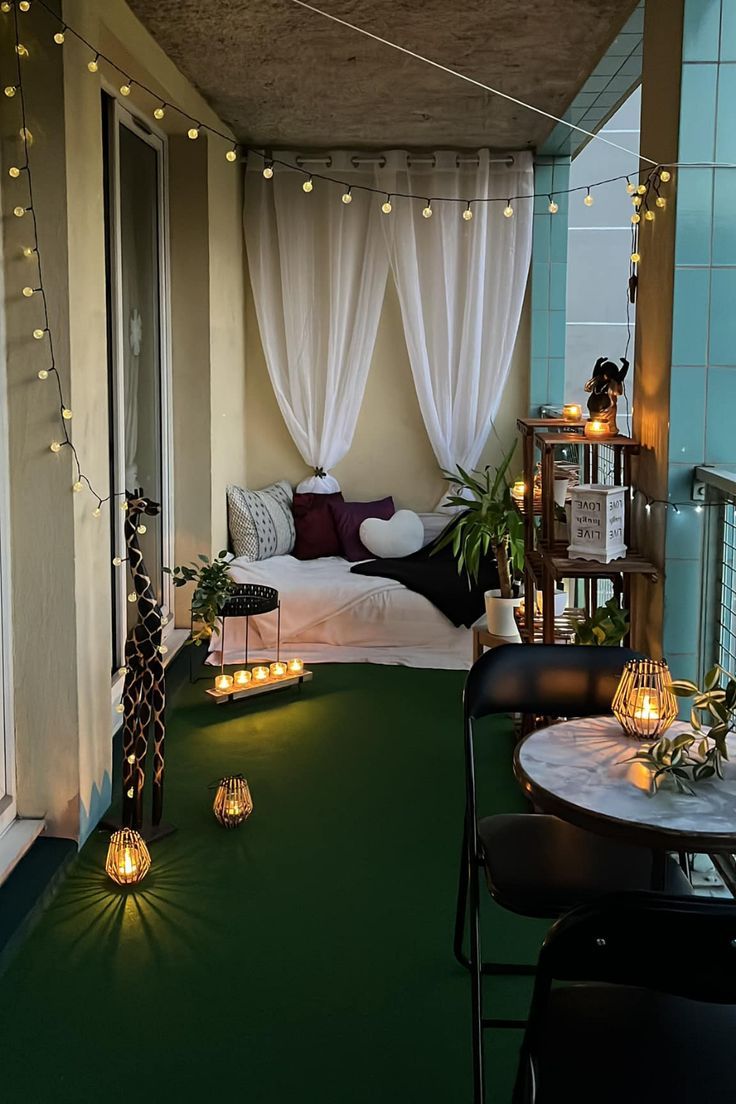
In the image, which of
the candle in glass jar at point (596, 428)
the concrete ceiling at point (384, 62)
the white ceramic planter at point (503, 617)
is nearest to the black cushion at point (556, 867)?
the candle in glass jar at point (596, 428)

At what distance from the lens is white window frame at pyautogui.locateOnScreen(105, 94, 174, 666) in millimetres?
4781

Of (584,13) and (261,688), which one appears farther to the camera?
(261,688)

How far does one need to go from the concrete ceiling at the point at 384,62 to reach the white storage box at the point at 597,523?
6.19ft

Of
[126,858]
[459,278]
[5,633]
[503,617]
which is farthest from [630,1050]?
[459,278]

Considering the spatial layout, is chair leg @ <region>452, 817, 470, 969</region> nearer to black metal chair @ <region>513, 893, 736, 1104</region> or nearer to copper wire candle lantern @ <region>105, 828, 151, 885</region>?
black metal chair @ <region>513, 893, 736, 1104</region>

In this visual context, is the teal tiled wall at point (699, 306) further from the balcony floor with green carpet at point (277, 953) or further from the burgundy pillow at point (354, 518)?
the burgundy pillow at point (354, 518)

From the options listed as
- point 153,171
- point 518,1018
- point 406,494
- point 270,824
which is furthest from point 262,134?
Result: point 518,1018

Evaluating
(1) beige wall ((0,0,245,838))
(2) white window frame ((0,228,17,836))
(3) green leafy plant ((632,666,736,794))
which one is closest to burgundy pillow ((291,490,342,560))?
(1) beige wall ((0,0,245,838))

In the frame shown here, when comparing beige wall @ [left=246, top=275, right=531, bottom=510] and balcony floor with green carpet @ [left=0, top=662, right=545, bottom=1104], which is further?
beige wall @ [left=246, top=275, right=531, bottom=510]

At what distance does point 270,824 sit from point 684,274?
2152 millimetres

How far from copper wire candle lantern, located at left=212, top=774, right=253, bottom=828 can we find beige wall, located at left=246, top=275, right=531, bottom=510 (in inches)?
156

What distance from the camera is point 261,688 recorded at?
5.21 metres

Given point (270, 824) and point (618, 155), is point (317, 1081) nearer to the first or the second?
point (270, 824)

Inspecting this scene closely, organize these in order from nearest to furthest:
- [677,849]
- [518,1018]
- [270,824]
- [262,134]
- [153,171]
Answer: [677,849] → [518,1018] → [270,824] → [153,171] → [262,134]
